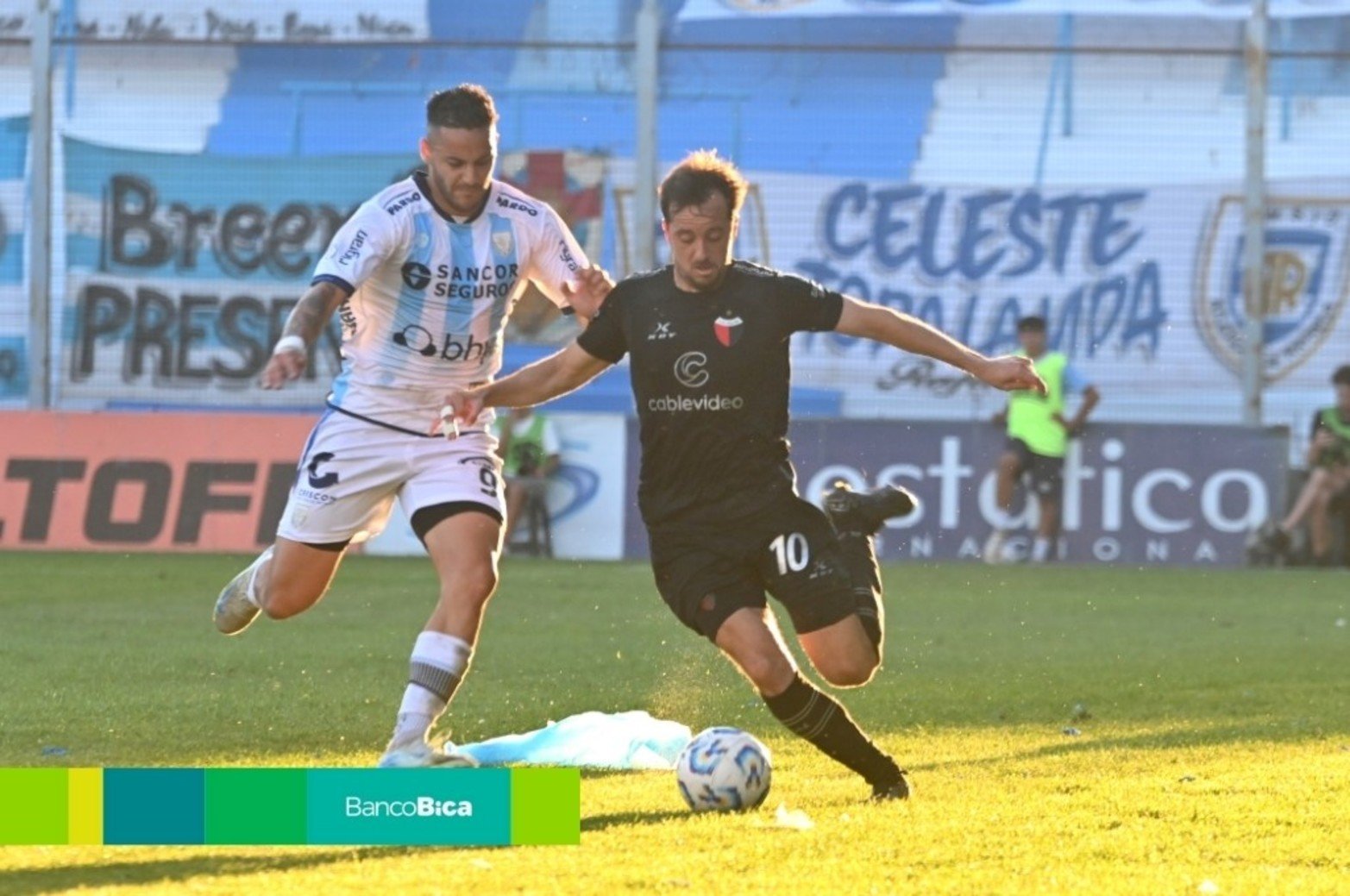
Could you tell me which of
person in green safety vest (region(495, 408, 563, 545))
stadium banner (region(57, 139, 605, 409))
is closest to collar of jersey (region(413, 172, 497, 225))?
person in green safety vest (region(495, 408, 563, 545))

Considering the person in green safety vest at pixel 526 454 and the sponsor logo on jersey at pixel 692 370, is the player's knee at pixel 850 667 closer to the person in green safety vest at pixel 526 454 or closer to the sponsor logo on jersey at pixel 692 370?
the sponsor logo on jersey at pixel 692 370

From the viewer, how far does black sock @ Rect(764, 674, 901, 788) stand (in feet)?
22.3

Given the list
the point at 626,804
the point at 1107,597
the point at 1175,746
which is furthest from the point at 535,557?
the point at 626,804

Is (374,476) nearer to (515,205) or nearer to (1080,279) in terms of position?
(515,205)

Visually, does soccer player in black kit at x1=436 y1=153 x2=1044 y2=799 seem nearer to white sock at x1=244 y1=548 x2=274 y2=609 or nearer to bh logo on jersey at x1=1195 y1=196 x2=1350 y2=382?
white sock at x1=244 y1=548 x2=274 y2=609

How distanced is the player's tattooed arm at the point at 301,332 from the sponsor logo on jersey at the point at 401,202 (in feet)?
1.05

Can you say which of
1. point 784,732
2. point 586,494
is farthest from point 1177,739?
point 586,494

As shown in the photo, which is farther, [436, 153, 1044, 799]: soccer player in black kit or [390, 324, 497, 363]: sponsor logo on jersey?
[390, 324, 497, 363]: sponsor logo on jersey

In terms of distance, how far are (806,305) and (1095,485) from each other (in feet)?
40.2

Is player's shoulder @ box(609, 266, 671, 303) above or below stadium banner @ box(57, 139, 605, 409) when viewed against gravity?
above

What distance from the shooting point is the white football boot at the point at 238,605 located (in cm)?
827

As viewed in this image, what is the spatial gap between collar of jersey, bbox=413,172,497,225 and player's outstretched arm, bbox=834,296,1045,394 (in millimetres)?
1195

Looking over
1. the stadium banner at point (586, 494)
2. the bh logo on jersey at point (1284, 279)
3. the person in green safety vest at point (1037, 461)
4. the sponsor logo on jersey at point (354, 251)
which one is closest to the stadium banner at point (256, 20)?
the stadium banner at point (586, 494)

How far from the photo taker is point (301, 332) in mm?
6789
